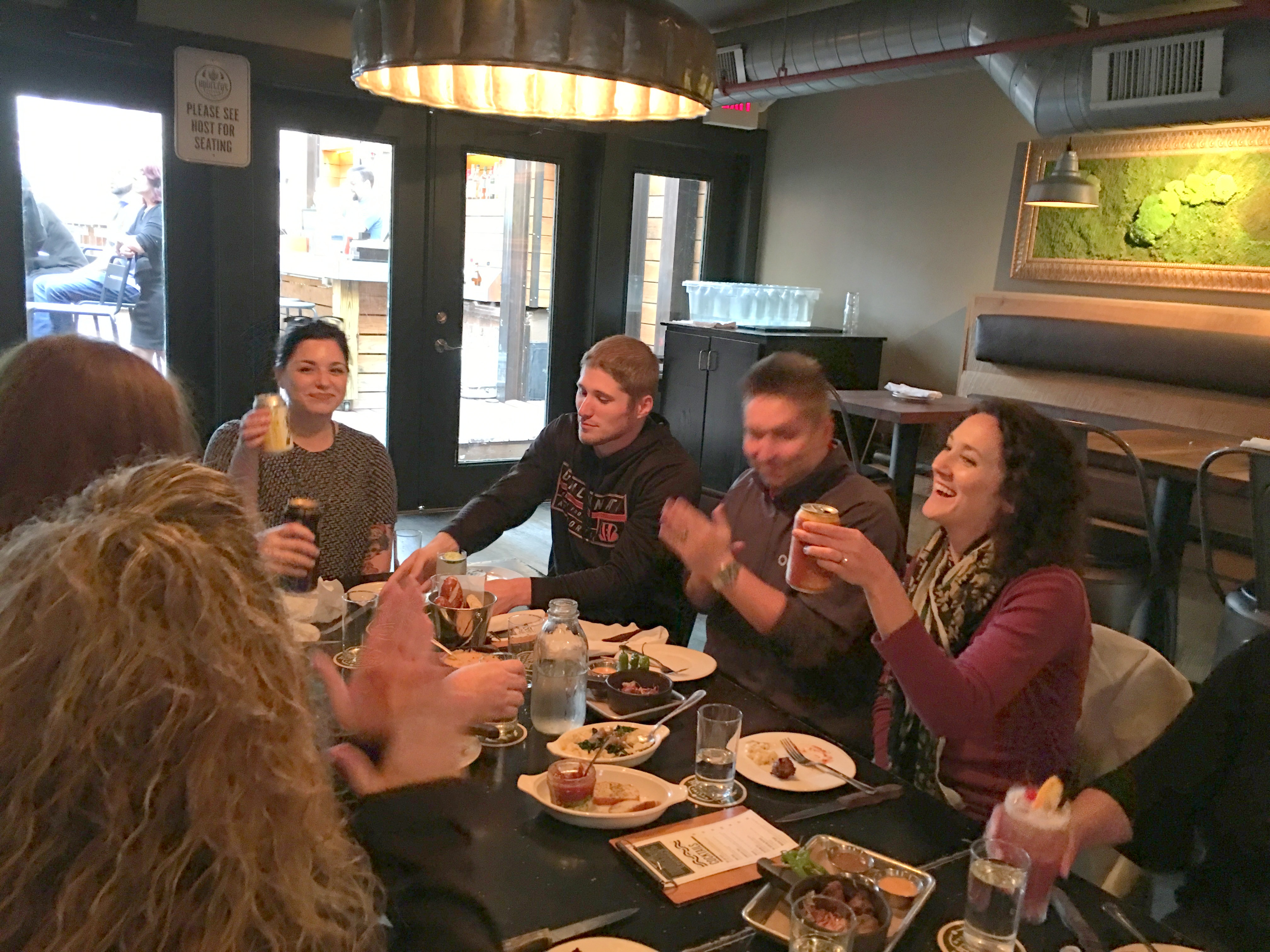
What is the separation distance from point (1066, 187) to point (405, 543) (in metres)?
3.20

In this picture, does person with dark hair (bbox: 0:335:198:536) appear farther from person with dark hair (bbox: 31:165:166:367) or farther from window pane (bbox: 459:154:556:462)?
window pane (bbox: 459:154:556:462)

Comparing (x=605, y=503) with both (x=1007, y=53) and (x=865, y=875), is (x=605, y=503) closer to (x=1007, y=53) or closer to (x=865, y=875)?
(x=865, y=875)

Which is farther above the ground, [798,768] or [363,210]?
[363,210]

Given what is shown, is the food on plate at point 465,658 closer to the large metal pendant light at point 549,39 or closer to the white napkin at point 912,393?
the large metal pendant light at point 549,39

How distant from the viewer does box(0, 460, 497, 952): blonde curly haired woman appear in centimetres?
59

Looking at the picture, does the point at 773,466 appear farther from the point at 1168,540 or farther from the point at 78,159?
the point at 78,159

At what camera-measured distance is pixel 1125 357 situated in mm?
4312

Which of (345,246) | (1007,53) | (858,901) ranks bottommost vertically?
(858,901)

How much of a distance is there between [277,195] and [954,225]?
137 inches

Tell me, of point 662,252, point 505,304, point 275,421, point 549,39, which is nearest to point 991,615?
point 549,39

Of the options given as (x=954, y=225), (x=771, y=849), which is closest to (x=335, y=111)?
(x=954, y=225)

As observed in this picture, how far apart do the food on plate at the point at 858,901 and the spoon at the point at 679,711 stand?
0.48 meters

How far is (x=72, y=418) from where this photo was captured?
1400 millimetres

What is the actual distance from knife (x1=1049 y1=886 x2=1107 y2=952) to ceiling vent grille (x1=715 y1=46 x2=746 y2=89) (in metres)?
4.41
